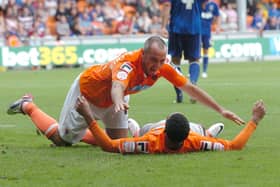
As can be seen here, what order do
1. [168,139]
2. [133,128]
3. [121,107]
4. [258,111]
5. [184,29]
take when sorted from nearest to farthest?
[121,107]
[168,139]
[258,111]
[133,128]
[184,29]

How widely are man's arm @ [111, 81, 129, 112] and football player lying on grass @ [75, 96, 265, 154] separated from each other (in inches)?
13.0

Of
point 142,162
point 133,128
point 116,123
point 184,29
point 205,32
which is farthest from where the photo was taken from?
point 205,32

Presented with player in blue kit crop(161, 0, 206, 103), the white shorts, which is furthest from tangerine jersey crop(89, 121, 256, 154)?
player in blue kit crop(161, 0, 206, 103)

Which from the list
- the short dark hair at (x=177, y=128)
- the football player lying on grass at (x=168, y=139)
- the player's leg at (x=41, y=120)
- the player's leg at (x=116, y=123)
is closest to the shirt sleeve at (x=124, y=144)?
the football player lying on grass at (x=168, y=139)

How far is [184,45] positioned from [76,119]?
7.67 meters

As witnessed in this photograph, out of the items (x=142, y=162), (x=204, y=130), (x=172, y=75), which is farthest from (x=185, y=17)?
(x=142, y=162)

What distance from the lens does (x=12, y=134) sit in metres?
11.2

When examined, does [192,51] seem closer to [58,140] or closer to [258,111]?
[58,140]

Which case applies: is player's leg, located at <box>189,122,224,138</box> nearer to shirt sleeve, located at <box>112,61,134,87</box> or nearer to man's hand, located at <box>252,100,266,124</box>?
man's hand, located at <box>252,100,266,124</box>

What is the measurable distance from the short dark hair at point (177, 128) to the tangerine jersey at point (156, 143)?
6.8 inches

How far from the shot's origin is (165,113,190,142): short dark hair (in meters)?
8.30

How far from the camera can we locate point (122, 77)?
841 centimetres

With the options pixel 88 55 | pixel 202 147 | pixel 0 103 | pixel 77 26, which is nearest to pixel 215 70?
pixel 88 55

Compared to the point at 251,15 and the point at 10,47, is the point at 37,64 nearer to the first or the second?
the point at 10,47
